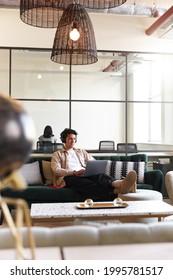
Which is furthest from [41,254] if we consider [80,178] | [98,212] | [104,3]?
[80,178]

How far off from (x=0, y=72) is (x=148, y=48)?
108 inches

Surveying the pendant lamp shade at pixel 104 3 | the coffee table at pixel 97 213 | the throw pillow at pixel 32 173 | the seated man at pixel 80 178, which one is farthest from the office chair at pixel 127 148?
the pendant lamp shade at pixel 104 3

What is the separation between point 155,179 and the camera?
468cm

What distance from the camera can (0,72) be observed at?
20.7ft

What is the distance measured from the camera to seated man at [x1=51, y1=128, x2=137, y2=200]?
412 centimetres

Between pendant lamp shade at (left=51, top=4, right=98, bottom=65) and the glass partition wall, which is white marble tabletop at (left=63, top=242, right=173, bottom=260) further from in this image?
the glass partition wall

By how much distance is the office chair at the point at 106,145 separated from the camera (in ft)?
21.4

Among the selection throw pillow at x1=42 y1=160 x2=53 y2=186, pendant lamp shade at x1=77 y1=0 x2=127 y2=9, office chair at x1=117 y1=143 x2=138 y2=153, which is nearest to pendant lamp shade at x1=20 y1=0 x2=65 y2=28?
pendant lamp shade at x1=77 y1=0 x2=127 y2=9

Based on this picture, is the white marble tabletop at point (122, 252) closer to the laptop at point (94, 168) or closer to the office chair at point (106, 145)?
the laptop at point (94, 168)

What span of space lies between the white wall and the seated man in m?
2.32

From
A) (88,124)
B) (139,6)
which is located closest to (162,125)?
(88,124)

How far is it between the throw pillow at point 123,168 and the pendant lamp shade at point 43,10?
7.41 ft

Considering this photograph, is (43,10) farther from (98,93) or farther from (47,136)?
(98,93)

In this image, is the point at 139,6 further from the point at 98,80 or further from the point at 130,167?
the point at 130,167
